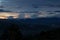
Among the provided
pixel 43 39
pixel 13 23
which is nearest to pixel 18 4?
pixel 13 23

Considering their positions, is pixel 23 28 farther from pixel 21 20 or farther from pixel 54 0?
pixel 54 0

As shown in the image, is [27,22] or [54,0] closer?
[27,22]

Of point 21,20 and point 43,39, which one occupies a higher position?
point 21,20

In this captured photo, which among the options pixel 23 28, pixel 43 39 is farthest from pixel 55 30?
pixel 23 28

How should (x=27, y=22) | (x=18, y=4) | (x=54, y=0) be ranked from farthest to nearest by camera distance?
1. (x=54, y=0)
2. (x=18, y=4)
3. (x=27, y=22)

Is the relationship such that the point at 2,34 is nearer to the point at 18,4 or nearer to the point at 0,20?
the point at 0,20

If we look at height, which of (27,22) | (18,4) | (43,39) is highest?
(18,4)

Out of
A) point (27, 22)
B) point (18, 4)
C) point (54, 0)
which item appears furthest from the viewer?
point (54, 0)
